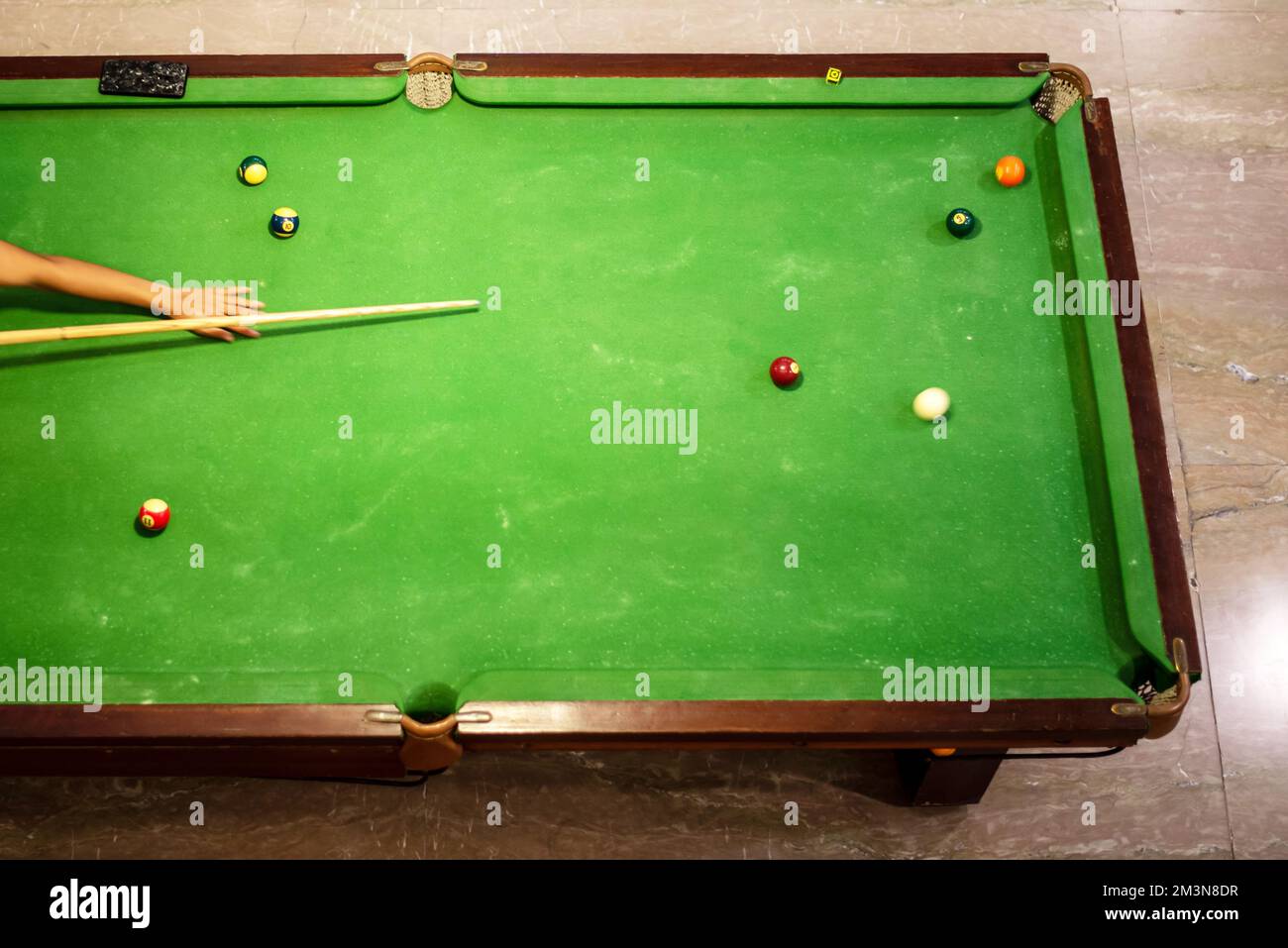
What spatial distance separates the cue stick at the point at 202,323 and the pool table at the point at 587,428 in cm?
6

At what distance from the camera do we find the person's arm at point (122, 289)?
2916mm

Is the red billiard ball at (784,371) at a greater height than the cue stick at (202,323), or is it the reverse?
the cue stick at (202,323)

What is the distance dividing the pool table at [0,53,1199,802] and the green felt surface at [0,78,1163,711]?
1cm

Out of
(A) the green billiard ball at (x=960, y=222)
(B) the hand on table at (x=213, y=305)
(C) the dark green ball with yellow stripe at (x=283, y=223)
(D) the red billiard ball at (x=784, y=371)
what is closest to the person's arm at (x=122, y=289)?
(B) the hand on table at (x=213, y=305)

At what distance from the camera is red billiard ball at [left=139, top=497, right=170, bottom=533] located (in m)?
2.72

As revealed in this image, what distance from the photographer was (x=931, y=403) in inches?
110

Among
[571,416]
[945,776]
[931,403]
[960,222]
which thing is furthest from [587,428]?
[945,776]

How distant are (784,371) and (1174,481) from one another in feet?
6.93

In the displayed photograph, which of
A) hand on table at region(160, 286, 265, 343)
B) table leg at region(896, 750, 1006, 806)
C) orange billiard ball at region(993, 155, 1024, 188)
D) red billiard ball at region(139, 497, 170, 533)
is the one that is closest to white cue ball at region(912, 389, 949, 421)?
orange billiard ball at region(993, 155, 1024, 188)

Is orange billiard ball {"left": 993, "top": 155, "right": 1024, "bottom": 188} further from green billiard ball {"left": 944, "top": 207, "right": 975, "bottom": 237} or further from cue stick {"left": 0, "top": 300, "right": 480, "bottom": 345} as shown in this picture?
cue stick {"left": 0, "top": 300, "right": 480, "bottom": 345}

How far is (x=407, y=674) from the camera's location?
8.56 ft

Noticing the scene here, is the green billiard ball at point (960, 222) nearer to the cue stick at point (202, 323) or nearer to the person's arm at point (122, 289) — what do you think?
the cue stick at point (202, 323)

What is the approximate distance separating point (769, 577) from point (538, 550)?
2.06 feet
